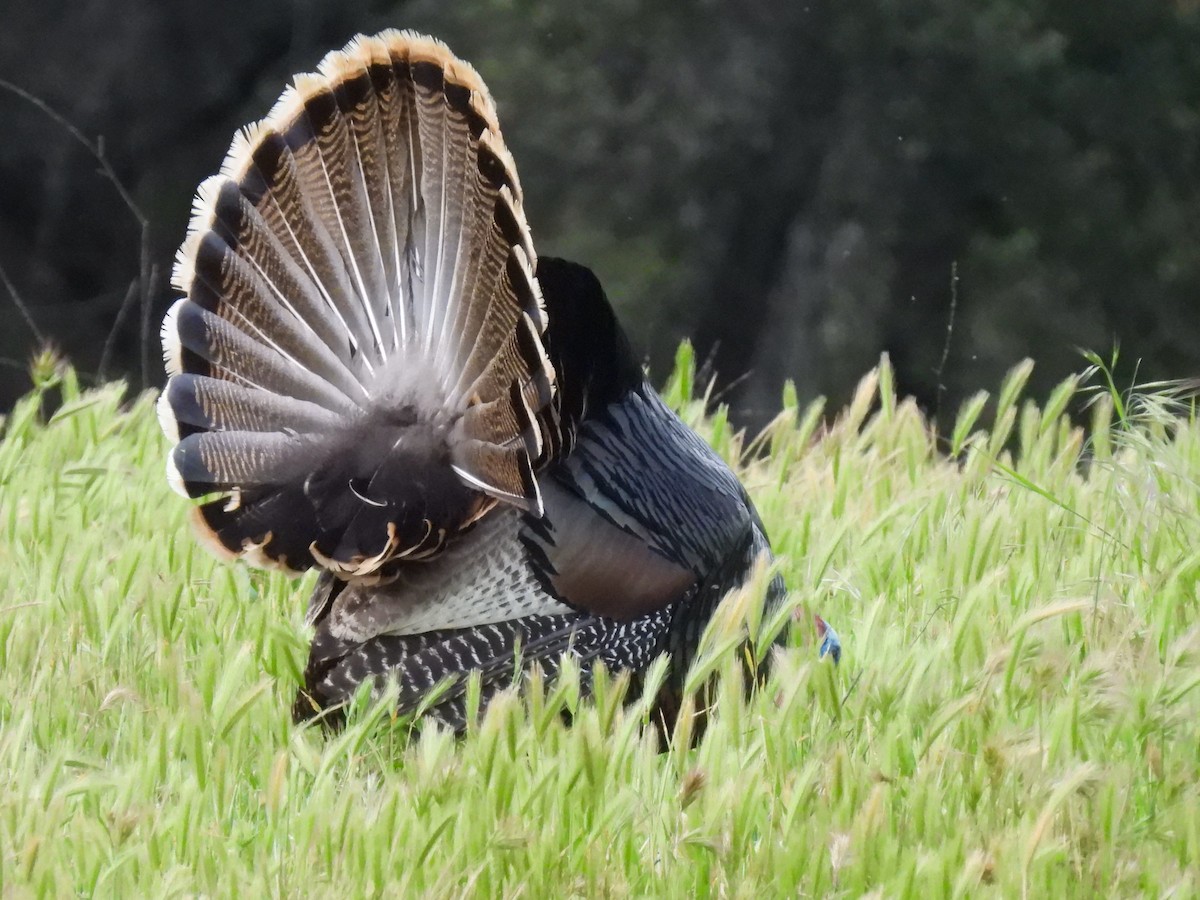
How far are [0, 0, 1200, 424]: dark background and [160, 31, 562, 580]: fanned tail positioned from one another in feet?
17.7

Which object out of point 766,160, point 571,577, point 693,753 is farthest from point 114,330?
point 766,160

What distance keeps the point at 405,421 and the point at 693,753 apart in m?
0.75

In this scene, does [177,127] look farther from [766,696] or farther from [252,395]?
[766,696]

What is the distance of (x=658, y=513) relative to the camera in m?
2.92

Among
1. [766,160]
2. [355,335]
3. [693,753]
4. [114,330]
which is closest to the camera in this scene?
[693,753]

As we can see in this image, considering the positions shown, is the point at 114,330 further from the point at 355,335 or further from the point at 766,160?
the point at 766,160

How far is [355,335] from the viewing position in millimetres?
2877

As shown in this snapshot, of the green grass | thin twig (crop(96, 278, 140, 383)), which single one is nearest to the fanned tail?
the green grass

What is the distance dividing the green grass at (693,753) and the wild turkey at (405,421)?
6.7 inches

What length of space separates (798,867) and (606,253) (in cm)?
673

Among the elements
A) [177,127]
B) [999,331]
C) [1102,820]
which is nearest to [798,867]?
[1102,820]

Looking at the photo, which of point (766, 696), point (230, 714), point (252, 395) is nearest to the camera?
point (230, 714)

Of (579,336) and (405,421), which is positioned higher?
(579,336)

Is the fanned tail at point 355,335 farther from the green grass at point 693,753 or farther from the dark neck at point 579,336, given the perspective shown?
the green grass at point 693,753
